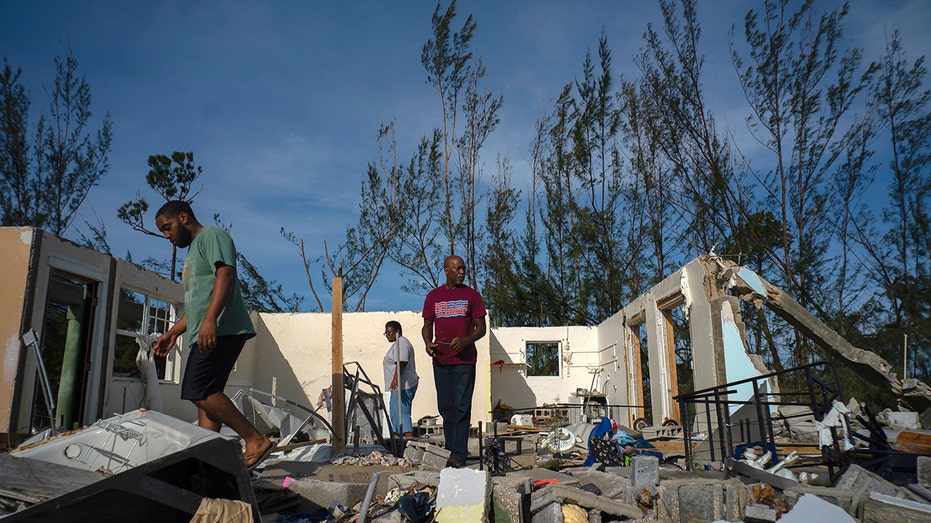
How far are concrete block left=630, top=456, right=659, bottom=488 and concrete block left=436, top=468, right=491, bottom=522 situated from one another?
111cm

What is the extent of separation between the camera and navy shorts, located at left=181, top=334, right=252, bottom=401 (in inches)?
127

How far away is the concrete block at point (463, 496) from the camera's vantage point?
3.47 m

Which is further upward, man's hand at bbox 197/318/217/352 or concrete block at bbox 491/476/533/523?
man's hand at bbox 197/318/217/352

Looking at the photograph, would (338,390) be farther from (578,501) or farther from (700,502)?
(700,502)

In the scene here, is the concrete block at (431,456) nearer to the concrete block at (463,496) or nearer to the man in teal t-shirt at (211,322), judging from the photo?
the concrete block at (463,496)

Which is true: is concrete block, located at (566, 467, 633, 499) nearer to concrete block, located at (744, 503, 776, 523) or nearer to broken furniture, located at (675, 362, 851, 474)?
concrete block, located at (744, 503, 776, 523)

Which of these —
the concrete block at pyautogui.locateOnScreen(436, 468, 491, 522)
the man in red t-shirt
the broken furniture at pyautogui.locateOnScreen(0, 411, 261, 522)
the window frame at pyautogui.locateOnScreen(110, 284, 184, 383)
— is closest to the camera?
the broken furniture at pyautogui.locateOnScreen(0, 411, 261, 522)

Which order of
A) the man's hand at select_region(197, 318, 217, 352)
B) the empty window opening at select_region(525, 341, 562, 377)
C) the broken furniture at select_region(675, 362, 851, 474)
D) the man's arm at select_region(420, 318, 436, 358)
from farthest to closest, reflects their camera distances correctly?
the empty window opening at select_region(525, 341, 562, 377), the broken furniture at select_region(675, 362, 851, 474), the man's arm at select_region(420, 318, 436, 358), the man's hand at select_region(197, 318, 217, 352)

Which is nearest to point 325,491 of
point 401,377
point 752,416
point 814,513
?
point 814,513

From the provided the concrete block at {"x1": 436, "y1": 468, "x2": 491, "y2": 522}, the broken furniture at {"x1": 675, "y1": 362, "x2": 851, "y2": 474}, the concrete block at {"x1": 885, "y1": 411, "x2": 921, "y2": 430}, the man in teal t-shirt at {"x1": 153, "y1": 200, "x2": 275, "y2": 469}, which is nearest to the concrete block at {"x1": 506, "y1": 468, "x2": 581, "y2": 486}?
the concrete block at {"x1": 436, "y1": 468, "x2": 491, "y2": 522}

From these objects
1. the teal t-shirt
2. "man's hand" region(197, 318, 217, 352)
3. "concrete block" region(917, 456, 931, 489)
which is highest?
the teal t-shirt

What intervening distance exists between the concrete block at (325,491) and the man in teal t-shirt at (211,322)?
48 centimetres

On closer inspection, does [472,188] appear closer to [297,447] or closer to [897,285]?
[897,285]

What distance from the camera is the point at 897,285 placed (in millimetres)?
14945
